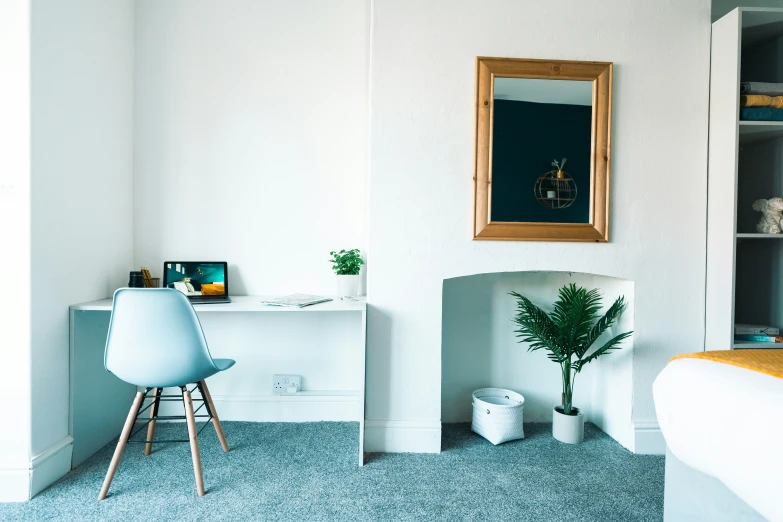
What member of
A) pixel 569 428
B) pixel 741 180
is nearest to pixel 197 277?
pixel 569 428

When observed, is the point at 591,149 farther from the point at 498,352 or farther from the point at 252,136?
the point at 252,136

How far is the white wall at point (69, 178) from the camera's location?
1.87m

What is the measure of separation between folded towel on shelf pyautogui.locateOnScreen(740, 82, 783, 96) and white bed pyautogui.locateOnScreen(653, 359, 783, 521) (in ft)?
5.66

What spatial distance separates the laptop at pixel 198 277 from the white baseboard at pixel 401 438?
105 cm

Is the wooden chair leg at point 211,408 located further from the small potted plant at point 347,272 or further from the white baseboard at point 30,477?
the small potted plant at point 347,272

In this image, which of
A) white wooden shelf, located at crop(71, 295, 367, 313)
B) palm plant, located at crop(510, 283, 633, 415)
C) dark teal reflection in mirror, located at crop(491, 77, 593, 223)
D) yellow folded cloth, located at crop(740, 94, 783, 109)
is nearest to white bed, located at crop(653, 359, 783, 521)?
palm plant, located at crop(510, 283, 633, 415)

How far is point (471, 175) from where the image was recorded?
2.27m

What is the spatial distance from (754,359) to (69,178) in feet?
8.37

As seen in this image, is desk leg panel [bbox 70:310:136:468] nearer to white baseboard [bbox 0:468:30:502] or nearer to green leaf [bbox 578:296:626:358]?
white baseboard [bbox 0:468:30:502]

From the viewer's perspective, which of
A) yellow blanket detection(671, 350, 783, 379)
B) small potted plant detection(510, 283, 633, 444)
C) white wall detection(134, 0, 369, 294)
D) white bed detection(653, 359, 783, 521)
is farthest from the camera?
white wall detection(134, 0, 369, 294)

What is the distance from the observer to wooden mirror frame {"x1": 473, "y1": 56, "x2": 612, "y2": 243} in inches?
88.7

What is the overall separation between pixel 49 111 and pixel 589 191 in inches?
95.2

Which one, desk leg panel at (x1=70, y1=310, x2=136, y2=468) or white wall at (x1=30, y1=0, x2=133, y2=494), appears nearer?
white wall at (x1=30, y1=0, x2=133, y2=494)

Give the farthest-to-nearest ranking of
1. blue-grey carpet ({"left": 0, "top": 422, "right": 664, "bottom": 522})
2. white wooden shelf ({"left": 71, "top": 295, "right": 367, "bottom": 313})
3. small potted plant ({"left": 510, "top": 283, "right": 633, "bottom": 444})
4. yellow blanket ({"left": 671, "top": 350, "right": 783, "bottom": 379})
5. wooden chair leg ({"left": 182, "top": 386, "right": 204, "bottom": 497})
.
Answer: small potted plant ({"left": 510, "top": 283, "right": 633, "bottom": 444})
white wooden shelf ({"left": 71, "top": 295, "right": 367, "bottom": 313})
wooden chair leg ({"left": 182, "top": 386, "right": 204, "bottom": 497})
blue-grey carpet ({"left": 0, "top": 422, "right": 664, "bottom": 522})
yellow blanket ({"left": 671, "top": 350, "right": 783, "bottom": 379})
